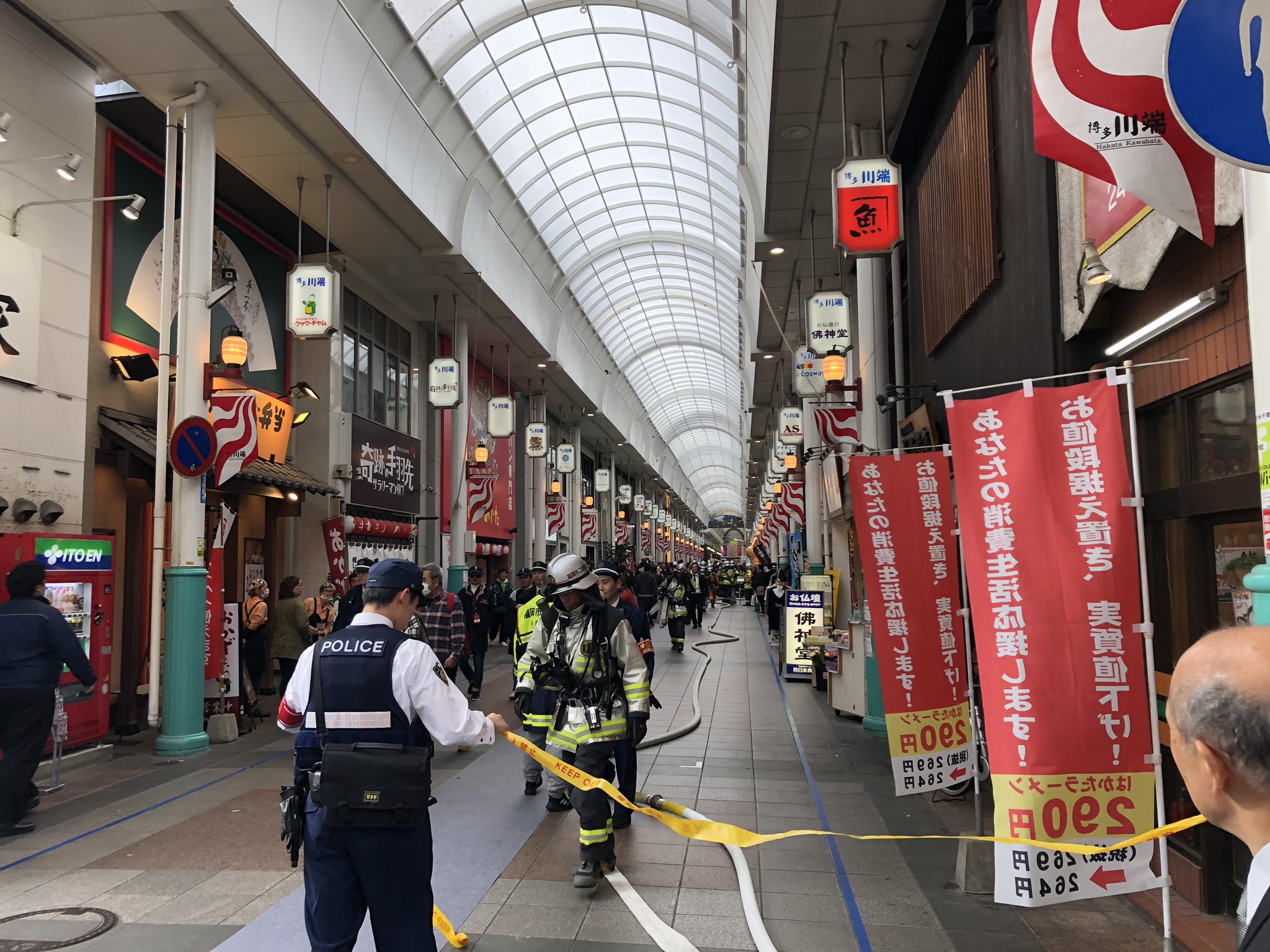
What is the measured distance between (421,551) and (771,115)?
41.8 feet

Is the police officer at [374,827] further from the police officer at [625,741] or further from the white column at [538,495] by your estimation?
the white column at [538,495]

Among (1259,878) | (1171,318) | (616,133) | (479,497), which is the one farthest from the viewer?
(479,497)

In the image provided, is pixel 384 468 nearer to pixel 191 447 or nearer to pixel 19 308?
pixel 191 447

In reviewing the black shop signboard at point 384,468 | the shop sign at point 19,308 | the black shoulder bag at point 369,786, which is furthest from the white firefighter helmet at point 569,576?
the black shop signboard at point 384,468

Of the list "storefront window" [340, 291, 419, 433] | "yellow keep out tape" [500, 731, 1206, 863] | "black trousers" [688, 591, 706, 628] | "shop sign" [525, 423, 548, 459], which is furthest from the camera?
"black trousers" [688, 591, 706, 628]

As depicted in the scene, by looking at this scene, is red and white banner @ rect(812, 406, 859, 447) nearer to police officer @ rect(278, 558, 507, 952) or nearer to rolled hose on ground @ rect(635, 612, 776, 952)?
rolled hose on ground @ rect(635, 612, 776, 952)

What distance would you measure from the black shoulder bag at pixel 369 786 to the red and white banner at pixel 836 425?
9208mm

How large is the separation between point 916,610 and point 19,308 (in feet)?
28.3

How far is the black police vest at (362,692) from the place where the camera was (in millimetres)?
3281

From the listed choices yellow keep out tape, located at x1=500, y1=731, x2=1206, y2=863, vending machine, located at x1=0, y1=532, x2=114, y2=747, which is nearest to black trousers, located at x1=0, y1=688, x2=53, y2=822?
vending machine, located at x1=0, y1=532, x2=114, y2=747

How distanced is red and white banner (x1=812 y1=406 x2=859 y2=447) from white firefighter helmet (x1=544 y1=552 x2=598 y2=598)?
22.2ft

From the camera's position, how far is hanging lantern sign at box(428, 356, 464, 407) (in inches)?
653

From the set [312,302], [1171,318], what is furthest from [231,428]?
[1171,318]

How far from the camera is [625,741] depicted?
560 cm
